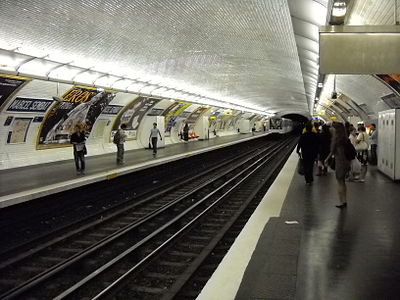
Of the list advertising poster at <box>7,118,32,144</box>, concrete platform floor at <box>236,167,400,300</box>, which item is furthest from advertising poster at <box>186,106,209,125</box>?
concrete platform floor at <box>236,167,400,300</box>

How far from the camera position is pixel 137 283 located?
5617 millimetres

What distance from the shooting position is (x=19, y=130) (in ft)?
42.3

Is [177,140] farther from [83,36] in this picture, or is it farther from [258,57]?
[83,36]

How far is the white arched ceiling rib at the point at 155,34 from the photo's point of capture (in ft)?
25.1

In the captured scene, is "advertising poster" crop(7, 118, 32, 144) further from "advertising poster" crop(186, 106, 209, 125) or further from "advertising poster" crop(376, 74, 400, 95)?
"advertising poster" crop(186, 106, 209, 125)

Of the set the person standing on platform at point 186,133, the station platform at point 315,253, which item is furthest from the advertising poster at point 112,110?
the person standing on platform at point 186,133

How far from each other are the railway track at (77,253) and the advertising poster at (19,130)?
4.72m

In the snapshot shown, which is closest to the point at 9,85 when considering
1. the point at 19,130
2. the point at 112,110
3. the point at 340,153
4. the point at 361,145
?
the point at 19,130

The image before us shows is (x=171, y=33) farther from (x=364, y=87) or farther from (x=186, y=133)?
(x=186, y=133)

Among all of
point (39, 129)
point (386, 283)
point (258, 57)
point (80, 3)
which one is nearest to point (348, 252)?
point (386, 283)

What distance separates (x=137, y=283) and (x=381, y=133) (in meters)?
7.80

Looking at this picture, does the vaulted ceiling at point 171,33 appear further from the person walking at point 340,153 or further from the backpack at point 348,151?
the backpack at point 348,151

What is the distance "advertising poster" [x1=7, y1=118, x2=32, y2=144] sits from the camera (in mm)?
12609

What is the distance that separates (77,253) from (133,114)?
1424cm
